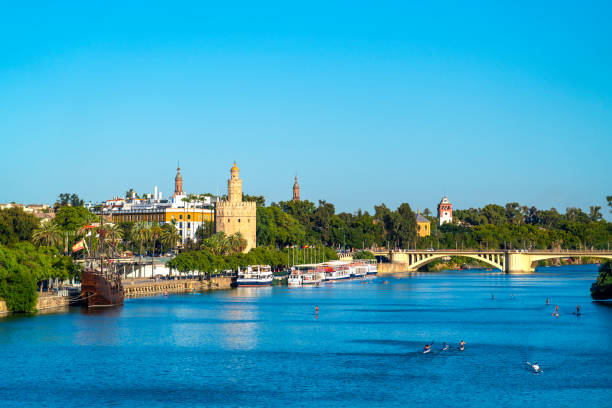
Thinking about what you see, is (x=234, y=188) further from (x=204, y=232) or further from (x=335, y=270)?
(x=335, y=270)

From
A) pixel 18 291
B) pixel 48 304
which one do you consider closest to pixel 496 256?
pixel 48 304

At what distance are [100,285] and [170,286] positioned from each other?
1077 inches

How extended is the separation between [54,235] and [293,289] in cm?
3714

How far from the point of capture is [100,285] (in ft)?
272

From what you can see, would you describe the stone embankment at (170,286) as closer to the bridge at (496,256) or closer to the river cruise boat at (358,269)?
the river cruise boat at (358,269)

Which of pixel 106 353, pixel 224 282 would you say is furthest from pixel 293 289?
pixel 106 353

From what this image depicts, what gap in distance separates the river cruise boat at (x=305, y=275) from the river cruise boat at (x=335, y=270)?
53.7 inches

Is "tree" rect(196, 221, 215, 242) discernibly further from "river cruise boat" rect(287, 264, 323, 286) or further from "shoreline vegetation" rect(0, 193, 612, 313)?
"river cruise boat" rect(287, 264, 323, 286)

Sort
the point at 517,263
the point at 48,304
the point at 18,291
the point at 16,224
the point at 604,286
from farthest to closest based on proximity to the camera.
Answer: the point at 517,263, the point at 16,224, the point at 604,286, the point at 48,304, the point at 18,291

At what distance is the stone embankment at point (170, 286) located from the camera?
101244 mm

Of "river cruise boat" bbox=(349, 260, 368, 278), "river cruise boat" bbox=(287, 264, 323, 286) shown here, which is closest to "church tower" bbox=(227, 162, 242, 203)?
"river cruise boat" bbox=(287, 264, 323, 286)

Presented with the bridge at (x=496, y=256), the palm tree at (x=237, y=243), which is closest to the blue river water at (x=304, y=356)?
the palm tree at (x=237, y=243)

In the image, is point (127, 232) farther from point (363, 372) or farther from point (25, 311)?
point (363, 372)

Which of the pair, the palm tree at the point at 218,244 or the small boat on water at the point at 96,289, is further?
the palm tree at the point at 218,244
